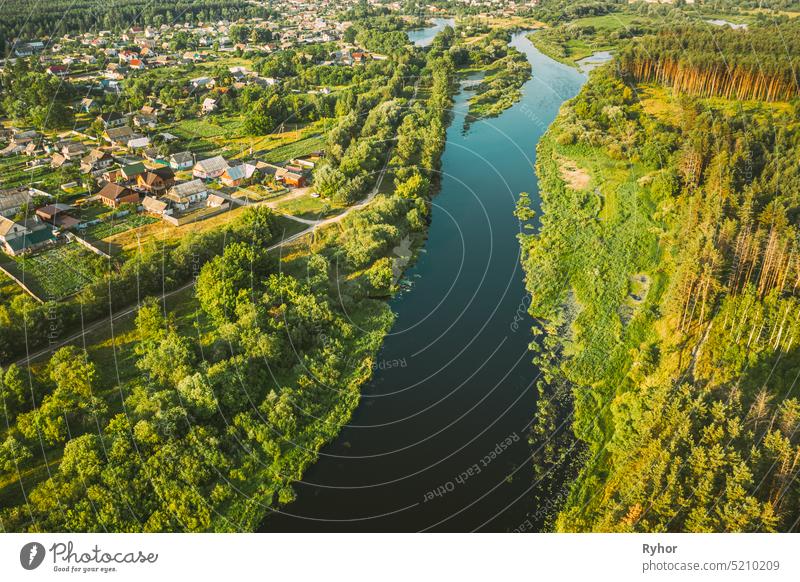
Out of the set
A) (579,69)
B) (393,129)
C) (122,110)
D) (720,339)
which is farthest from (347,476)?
(579,69)

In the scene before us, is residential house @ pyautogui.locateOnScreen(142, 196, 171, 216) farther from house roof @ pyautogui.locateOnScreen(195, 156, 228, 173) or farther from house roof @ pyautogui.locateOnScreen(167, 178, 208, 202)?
house roof @ pyautogui.locateOnScreen(195, 156, 228, 173)

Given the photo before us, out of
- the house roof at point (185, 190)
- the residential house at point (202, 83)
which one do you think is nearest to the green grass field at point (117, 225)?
the house roof at point (185, 190)

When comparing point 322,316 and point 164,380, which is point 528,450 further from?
point 164,380

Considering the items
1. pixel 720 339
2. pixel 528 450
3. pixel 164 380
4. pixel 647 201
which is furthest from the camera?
pixel 647 201

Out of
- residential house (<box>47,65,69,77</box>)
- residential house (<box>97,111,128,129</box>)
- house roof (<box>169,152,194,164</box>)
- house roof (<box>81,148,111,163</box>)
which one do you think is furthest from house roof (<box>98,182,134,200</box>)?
residential house (<box>47,65,69,77</box>)

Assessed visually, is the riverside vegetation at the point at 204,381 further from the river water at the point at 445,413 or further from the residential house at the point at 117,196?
the residential house at the point at 117,196
